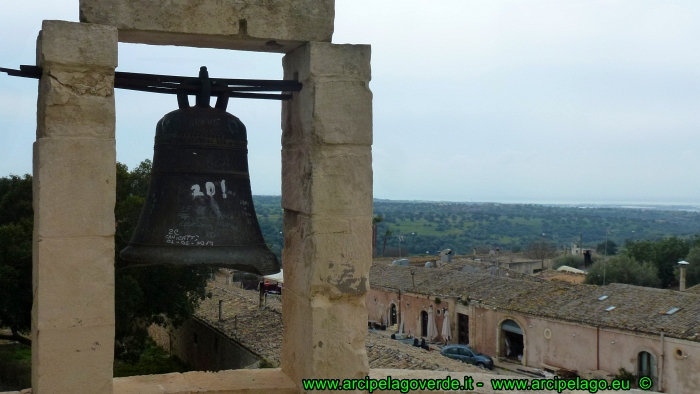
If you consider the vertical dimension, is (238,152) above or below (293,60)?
below

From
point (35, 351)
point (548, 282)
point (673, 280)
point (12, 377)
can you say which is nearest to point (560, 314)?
point (548, 282)

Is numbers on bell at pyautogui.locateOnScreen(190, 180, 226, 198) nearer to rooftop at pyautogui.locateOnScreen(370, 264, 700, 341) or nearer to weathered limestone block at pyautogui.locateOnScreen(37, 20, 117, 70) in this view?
weathered limestone block at pyautogui.locateOnScreen(37, 20, 117, 70)

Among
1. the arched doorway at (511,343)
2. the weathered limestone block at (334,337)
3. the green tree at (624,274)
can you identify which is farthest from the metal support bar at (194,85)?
the green tree at (624,274)

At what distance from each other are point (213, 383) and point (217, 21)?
192 centimetres

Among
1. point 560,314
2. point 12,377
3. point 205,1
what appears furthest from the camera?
point 560,314

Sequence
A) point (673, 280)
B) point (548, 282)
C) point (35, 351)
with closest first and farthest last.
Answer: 1. point (35, 351)
2. point (548, 282)
3. point (673, 280)

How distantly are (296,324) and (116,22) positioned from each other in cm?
180

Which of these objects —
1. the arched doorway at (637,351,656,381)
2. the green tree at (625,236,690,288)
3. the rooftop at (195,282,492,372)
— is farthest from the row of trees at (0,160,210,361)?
the green tree at (625,236,690,288)

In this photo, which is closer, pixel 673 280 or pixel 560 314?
pixel 560 314

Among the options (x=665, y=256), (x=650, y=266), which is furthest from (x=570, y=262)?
(x=650, y=266)

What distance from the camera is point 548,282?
2797 cm

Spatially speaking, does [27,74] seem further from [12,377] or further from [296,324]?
[12,377]

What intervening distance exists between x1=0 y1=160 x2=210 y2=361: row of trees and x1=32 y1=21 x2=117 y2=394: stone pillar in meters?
11.3

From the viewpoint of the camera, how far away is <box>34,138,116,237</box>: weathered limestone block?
115 inches
